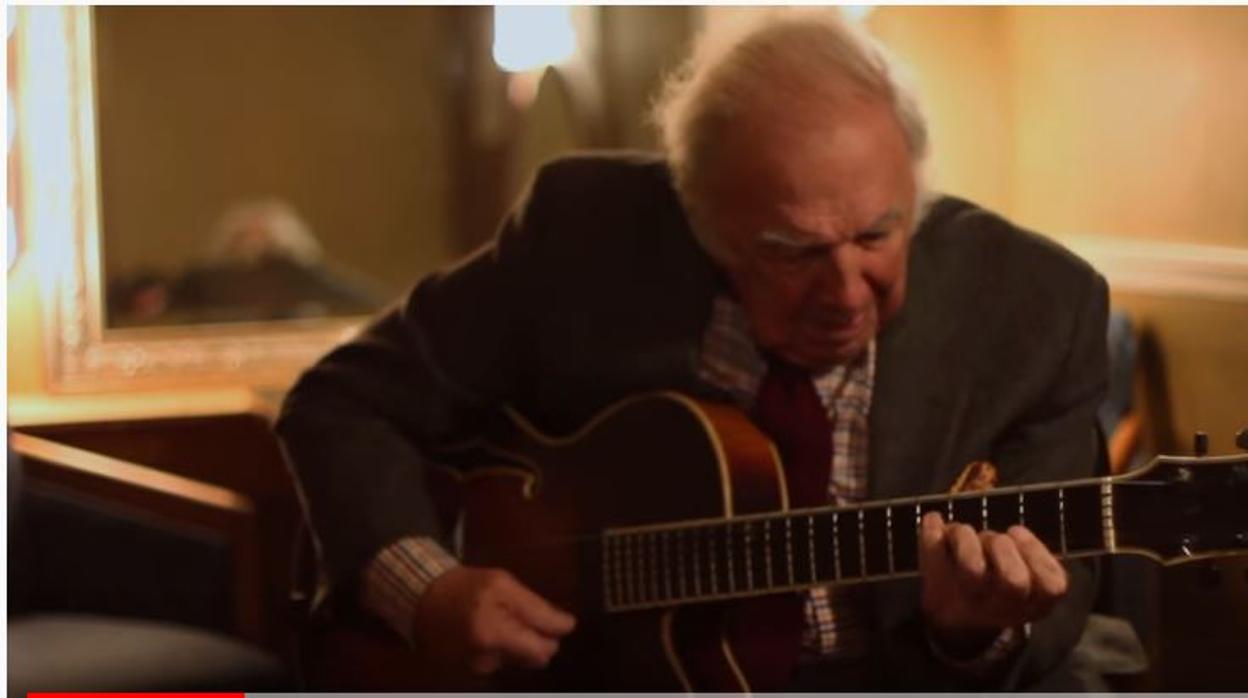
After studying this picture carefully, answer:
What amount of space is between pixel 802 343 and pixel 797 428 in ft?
0.20

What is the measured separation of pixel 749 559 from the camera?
130 centimetres

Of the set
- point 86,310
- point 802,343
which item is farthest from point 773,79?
point 86,310

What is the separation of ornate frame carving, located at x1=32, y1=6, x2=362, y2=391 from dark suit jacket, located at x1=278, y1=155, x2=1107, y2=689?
0.08 metres

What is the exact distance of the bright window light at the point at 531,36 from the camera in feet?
4.83

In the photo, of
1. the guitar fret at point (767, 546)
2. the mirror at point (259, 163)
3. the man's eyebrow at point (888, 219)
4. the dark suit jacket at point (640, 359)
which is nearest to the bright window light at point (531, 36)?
the mirror at point (259, 163)

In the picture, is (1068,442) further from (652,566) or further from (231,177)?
(231,177)

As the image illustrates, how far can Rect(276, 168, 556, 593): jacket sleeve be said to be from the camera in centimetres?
139

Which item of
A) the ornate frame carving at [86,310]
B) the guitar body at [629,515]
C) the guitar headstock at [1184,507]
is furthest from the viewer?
the ornate frame carving at [86,310]

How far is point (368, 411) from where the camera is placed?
55.9 inches

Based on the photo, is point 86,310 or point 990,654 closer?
point 990,654

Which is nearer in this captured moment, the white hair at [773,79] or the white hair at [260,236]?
the white hair at [773,79]

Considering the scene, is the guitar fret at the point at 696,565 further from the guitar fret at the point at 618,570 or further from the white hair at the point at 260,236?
the white hair at the point at 260,236

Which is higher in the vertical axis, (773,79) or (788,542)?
(773,79)

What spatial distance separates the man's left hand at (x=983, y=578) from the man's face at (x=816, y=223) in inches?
6.3
